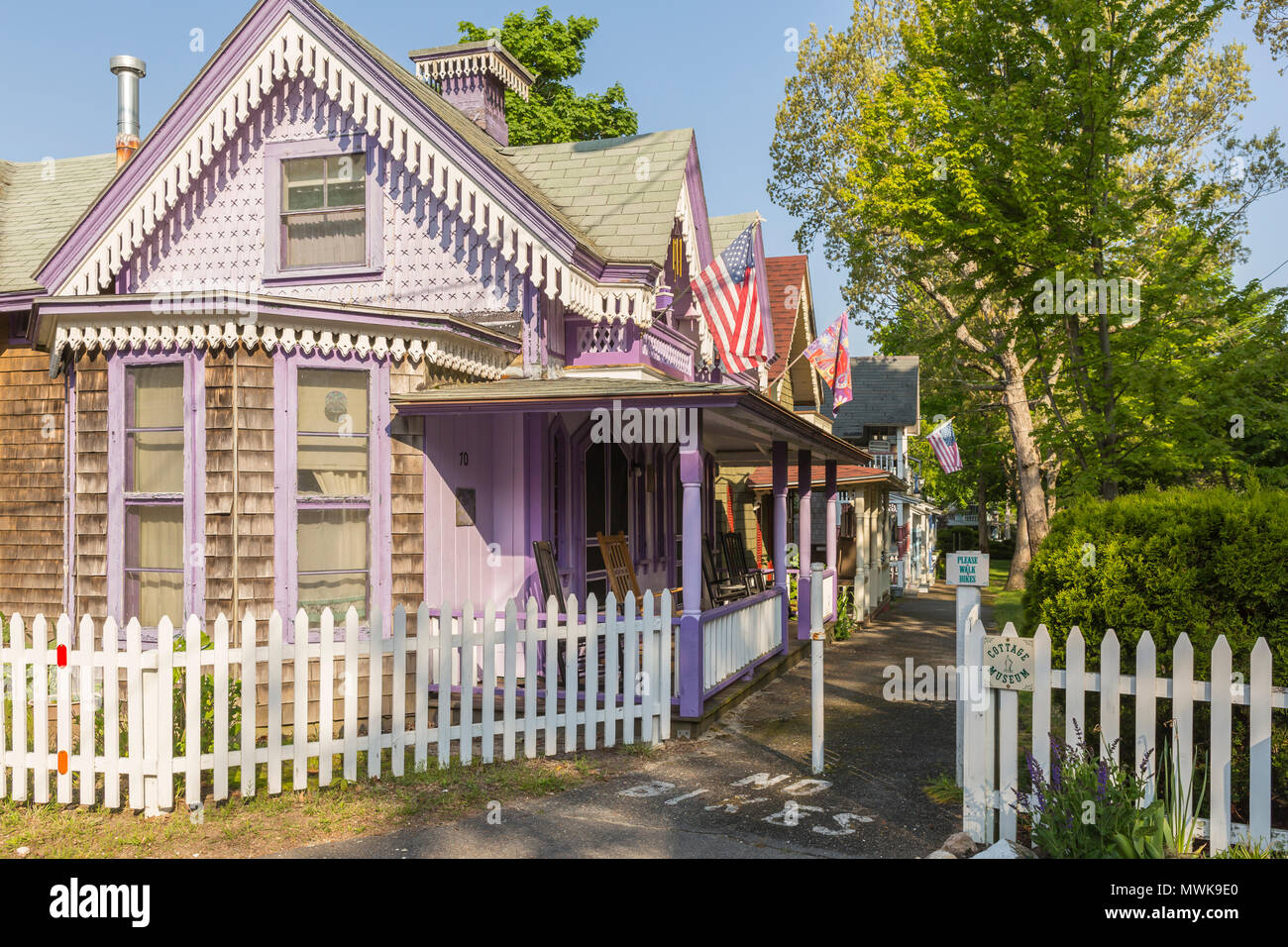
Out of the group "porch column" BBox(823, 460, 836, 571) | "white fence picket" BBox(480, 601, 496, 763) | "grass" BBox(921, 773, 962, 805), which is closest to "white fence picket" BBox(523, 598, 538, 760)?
"white fence picket" BBox(480, 601, 496, 763)

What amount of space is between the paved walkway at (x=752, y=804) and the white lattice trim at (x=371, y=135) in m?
4.94

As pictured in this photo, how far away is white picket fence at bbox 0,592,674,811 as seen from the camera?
257 inches

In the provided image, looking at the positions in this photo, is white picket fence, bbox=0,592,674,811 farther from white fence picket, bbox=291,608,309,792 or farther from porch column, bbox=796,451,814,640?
porch column, bbox=796,451,814,640

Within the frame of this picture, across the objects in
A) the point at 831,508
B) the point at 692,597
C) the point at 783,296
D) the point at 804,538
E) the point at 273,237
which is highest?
the point at 783,296

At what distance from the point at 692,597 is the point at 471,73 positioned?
367 inches

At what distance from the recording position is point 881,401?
1423 inches

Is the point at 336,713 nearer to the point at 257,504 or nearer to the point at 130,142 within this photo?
the point at 257,504

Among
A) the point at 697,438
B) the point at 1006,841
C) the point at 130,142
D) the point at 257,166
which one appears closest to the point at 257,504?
the point at 697,438

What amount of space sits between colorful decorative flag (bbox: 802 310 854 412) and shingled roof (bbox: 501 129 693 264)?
6.44 meters

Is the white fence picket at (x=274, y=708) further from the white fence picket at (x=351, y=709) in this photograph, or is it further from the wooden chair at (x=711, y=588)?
the wooden chair at (x=711, y=588)

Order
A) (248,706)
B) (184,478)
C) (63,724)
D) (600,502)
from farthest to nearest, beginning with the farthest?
(600,502) → (184,478) → (248,706) → (63,724)

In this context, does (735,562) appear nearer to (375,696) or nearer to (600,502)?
(600,502)

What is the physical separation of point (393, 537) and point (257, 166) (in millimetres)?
5442

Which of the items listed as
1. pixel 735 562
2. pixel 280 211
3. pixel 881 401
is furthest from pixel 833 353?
pixel 881 401
